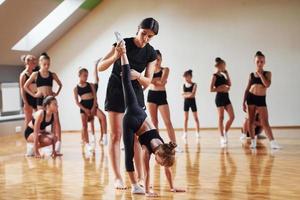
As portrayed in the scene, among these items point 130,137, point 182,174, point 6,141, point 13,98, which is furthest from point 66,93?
point 130,137

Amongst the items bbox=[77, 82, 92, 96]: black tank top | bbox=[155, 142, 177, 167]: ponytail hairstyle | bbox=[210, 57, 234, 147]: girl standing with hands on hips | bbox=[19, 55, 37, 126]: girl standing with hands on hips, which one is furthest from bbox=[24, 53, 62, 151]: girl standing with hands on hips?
bbox=[155, 142, 177, 167]: ponytail hairstyle

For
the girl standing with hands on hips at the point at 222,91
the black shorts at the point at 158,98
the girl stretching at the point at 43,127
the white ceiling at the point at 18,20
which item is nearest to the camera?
the girl stretching at the point at 43,127

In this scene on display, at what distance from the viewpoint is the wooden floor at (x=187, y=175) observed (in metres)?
4.01

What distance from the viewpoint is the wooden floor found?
4008 millimetres

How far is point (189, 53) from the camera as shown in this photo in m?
10.3

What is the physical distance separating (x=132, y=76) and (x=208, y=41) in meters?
6.57

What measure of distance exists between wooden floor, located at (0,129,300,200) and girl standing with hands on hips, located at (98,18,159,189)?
0.35 meters

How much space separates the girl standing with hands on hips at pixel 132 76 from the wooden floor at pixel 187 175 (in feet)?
1.16

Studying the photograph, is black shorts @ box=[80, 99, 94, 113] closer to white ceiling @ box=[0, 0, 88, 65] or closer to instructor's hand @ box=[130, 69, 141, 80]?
white ceiling @ box=[0, 0, 88, 65]

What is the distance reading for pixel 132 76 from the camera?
3895 mm

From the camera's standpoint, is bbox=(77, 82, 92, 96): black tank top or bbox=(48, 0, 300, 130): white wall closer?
bbox=(77, 82, 92, 96): black tank top

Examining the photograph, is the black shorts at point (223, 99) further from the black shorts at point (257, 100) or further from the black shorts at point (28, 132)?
the black shorts at point (28, 132)

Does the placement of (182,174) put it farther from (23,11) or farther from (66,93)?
(66,93)

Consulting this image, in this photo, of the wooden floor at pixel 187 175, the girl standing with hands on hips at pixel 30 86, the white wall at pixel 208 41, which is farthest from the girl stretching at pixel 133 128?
the white wall at pixel 208 41
